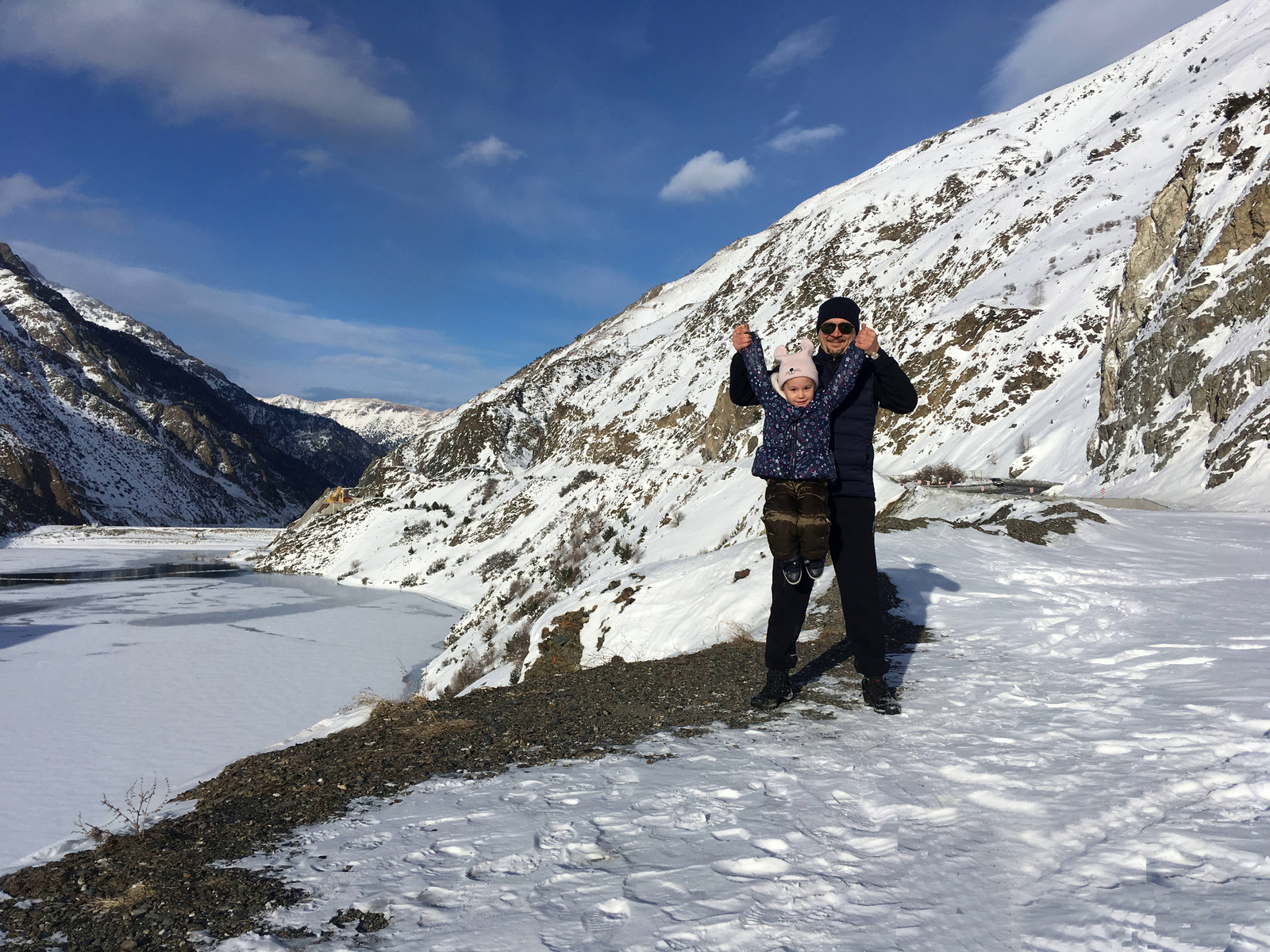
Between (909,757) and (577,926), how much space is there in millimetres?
2231

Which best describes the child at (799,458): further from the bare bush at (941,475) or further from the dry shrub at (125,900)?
the bare bush at (941,475)

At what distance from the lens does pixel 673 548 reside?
20.8 metres

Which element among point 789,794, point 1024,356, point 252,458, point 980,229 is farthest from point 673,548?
point 252,458

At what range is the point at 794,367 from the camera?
4477 millimetres

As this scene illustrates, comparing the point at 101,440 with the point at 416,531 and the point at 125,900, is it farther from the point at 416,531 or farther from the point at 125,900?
the point at 125,900

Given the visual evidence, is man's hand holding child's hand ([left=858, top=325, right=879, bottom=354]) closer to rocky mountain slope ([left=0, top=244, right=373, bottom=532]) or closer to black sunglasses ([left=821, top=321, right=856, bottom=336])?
black sunglasses ([left=821, top=321, right=856, bottom=336])

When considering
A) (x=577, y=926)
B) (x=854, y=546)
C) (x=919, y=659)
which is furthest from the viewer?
Result: (x=919, y=659)

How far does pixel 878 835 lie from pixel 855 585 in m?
1.99

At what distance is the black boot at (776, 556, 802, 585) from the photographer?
447 cm

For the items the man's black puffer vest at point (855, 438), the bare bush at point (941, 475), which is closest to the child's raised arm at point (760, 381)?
the man's black puffer vest at point (855, 438)

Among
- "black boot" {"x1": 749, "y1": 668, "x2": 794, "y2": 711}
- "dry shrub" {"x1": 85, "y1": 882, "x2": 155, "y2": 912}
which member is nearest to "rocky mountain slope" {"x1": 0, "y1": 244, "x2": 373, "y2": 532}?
"dry shrub" {"x1": 85, "y1": 882, "x2": 155, "y2": 912}

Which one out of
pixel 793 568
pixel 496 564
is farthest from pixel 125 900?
pixel 496 564

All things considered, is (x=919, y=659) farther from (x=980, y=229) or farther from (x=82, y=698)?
(x=980, y=229)

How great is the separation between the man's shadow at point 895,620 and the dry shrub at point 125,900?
13.7ft
